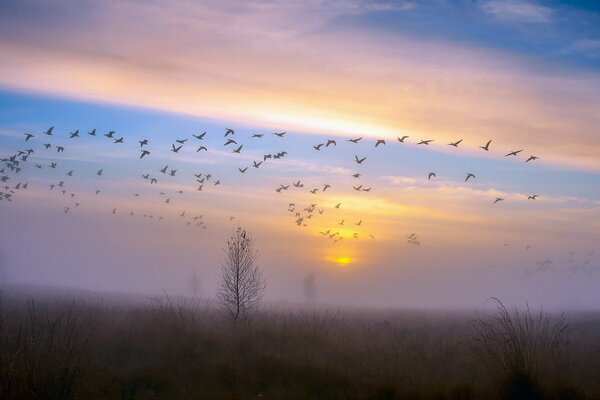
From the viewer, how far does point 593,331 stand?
86.5ft

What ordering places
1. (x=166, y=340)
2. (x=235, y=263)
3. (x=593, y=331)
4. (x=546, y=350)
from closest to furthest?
(x=546, y=350), (x=166, y=340), (x=235, y=263), (x=593, y=331)

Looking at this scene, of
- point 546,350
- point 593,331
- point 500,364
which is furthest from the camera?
point 593,331

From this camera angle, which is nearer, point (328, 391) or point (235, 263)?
point (328, 391)

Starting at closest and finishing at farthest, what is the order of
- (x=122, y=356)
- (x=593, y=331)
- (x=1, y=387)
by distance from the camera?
(x=1, y=387) < (x=122, y=356) < (x=593, y=331)

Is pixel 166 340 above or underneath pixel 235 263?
underneath

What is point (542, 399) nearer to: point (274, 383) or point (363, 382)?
point (363, 382)

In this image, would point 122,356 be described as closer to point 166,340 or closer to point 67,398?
point 166,340

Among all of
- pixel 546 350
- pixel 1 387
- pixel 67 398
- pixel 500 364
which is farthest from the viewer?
pixel 546 350

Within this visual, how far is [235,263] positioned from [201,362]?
6077 mm

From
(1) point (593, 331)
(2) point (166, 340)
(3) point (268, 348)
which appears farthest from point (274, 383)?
(1) point (593, 331)

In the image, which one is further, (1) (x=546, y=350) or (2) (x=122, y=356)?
(2) (x=122, y=356)

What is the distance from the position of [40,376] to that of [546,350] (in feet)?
40.1

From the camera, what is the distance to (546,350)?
43.5 feet

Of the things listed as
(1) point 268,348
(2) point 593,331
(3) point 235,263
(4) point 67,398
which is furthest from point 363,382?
(2) point 593,331
